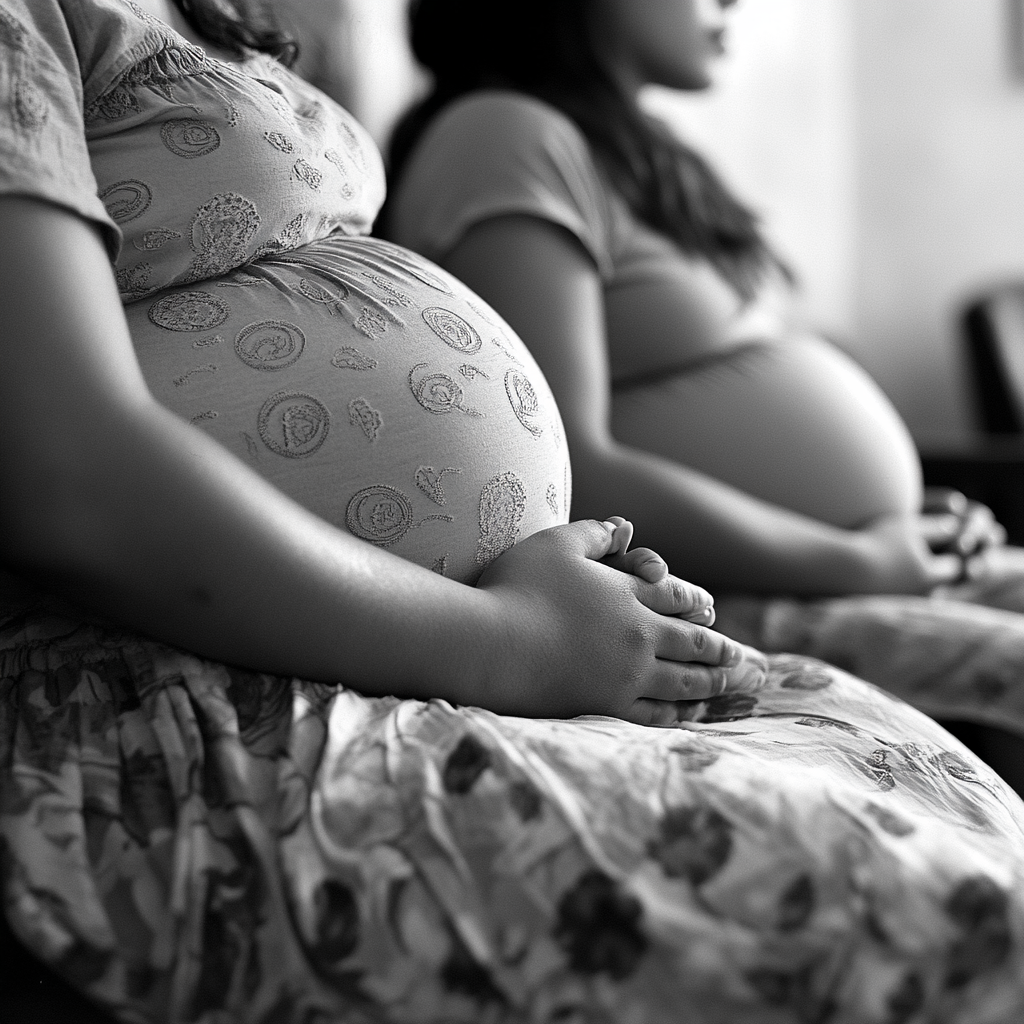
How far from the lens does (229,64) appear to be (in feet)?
2.07

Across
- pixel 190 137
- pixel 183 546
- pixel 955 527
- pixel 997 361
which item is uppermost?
pixel 190 137

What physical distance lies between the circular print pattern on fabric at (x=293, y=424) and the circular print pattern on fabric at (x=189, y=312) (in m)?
0.05

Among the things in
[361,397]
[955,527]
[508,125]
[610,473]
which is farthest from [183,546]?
[955,527]

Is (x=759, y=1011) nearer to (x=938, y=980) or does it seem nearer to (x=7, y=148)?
(x=938, y=980)

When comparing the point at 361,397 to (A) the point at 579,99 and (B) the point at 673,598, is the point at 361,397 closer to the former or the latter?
(B) the point at 673,598

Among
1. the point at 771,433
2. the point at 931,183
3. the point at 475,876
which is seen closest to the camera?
the point at 475,876

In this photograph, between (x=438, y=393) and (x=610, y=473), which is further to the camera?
(x=610, y=473)

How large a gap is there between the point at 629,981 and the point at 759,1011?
0.04 metres

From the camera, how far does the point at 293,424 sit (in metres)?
0.56

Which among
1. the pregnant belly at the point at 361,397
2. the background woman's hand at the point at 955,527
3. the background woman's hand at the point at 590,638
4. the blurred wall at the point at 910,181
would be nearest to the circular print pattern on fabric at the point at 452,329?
the pregnant belly at the point at 361,397

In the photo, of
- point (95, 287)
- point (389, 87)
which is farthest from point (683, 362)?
point (95, 287)

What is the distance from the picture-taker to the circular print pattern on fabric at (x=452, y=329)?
0.61 metres

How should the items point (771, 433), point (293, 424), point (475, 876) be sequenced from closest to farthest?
point (475, 876) → point (293, 424) → point (771, 433)

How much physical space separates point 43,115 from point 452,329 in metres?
0.21
